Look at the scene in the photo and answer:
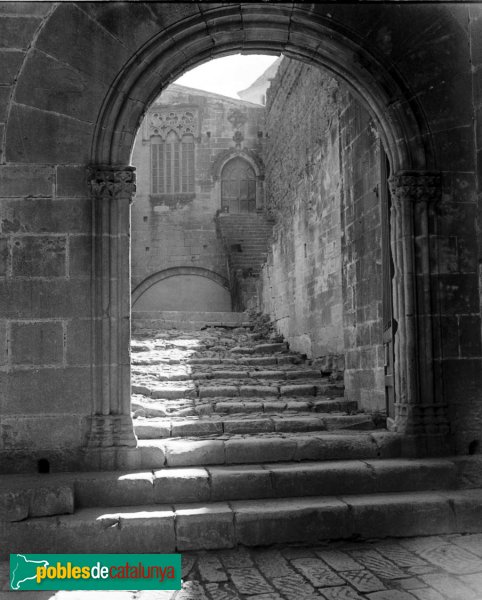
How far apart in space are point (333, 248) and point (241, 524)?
4817 mm

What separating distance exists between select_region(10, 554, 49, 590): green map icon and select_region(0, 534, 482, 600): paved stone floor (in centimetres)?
7

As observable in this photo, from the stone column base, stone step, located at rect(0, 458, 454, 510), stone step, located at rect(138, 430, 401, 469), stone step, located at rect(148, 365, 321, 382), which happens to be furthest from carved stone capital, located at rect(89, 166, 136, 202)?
stone step, located at rect(148, 365, 321, 382)

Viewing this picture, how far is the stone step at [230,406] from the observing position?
22.5ft

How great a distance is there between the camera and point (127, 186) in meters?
5.49

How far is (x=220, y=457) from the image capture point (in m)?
5.53

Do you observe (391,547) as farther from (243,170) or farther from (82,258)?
(243,170)

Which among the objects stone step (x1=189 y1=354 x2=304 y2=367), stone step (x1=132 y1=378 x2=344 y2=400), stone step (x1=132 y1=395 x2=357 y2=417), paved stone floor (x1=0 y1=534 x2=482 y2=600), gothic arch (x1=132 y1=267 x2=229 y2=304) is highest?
gothic arch (x1=132 y1=267 x2=229 y2=304)

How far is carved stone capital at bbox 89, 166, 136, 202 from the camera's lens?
213 inches

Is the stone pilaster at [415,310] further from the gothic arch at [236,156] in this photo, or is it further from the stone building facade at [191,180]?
the gothic arch at [236,156]

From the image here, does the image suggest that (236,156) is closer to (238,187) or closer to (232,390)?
(238,187)

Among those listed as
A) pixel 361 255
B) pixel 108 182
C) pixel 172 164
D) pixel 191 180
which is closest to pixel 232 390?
pixel 361 255

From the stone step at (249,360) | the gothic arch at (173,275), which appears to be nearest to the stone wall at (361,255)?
the stone step at (249,360)

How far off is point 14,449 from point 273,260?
8.02m

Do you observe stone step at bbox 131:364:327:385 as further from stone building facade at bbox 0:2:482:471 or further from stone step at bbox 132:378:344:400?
stone building facade at bbox 0:2:482:471
